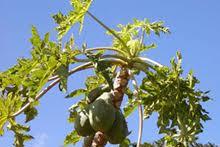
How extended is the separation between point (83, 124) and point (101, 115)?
0.70 feet

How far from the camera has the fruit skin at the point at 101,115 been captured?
14.5ft

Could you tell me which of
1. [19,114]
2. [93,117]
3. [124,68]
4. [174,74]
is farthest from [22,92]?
[174,74]

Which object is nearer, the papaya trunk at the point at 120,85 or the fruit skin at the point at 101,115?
the fruit skin at the point at 101,115

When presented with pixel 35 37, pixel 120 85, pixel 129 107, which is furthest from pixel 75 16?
pixel 129 107

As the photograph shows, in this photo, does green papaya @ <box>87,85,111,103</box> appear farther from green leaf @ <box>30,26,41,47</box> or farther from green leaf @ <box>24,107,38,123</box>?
green leaf @ <box>30,26,41,47</box>

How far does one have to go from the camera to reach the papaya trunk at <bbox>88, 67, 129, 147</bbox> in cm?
461

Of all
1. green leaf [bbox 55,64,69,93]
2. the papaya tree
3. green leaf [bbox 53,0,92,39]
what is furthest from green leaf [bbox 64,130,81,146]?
green leaf [bbox 55,64,69,93]

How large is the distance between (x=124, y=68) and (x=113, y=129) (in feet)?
2.63

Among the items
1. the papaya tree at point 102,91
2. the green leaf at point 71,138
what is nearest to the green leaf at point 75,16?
the papaya tree at point 102,91

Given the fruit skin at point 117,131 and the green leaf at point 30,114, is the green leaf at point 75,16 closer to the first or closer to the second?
the green leaf at point 30,114

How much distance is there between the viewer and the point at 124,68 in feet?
16.9

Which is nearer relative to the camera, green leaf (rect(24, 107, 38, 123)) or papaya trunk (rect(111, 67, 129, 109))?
papaya trunk (rect(111, 67, 129, 109))

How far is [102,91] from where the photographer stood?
4.86 m

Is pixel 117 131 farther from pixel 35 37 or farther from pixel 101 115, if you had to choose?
pixel 35 37
